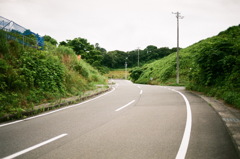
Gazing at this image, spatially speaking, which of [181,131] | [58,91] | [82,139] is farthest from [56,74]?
[181,131]

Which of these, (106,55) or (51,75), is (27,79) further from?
(106,55)

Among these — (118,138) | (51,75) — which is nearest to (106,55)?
(51,75)

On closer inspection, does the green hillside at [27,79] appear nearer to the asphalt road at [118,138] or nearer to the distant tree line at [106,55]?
the asphalt road at [118,138]

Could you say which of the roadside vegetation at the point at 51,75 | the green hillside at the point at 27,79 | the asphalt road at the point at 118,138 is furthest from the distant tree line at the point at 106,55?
the asphalt road at the point at 118,138

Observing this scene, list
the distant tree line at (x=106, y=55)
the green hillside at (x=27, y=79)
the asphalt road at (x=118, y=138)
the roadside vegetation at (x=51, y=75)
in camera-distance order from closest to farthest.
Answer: the asphalt road at (x=118, y=138)
the green hillside at (x=27, y=79)
the roadside vegetation at (x=51, y=75)
the distant tree line at (x=106, y=55)

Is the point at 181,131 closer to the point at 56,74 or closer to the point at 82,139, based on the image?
the point at 82,139

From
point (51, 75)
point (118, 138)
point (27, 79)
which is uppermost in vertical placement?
point (51, 75)

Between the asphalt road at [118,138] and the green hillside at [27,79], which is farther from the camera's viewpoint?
the green hillside at [27,79]

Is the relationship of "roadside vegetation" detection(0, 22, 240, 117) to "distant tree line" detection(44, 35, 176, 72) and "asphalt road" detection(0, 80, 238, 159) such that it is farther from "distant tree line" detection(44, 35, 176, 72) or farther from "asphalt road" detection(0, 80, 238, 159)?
"distant tree line" detection(44, 35, 176, 72)

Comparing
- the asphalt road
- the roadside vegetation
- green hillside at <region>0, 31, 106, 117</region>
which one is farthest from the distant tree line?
the asphalt road

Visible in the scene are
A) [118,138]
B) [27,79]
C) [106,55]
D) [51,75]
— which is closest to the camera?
[118,138]

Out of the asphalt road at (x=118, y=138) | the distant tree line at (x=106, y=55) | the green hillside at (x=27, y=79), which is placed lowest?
the asphalt road at (x=118, y=138)

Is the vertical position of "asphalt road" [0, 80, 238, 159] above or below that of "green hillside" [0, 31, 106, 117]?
below

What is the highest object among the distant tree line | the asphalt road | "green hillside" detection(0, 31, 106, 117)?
the distant tree line
